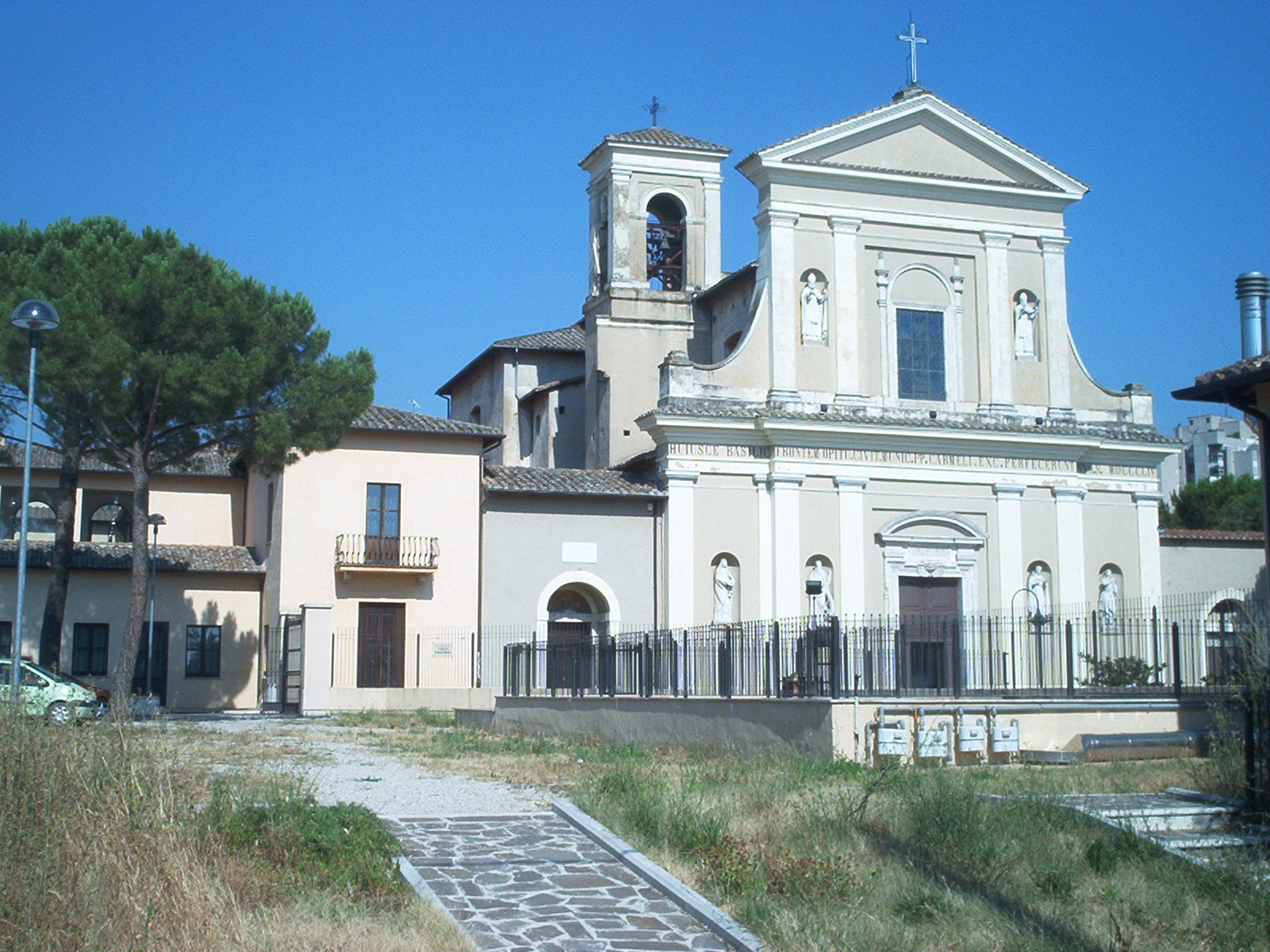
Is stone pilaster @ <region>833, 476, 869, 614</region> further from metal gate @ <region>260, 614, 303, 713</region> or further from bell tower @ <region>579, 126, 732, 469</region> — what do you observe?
metal gate @ <region>260, 614, 303, 713</region>

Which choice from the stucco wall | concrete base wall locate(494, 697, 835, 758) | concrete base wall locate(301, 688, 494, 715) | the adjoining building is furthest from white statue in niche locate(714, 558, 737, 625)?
the adjoining building

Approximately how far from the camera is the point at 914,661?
54.1 ft

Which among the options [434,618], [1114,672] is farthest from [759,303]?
[1114,672]

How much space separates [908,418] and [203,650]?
55.8ft

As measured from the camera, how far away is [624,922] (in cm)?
830

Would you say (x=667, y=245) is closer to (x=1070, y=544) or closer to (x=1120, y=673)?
(x=1070, y=544)

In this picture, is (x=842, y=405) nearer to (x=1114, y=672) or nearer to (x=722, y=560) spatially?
(x=722, y=560)

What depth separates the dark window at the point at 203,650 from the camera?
3284 centimetres

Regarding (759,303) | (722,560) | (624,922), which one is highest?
(759,303)

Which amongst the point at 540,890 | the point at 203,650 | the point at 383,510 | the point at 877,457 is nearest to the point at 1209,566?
the point at 877,457

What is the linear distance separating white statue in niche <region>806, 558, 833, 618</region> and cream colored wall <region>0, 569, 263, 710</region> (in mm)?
12826

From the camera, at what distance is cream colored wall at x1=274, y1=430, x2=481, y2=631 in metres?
30.8

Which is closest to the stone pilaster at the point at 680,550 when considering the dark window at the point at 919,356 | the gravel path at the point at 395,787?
the dark window at the point at 919,356

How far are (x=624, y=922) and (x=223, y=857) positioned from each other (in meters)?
2.40
